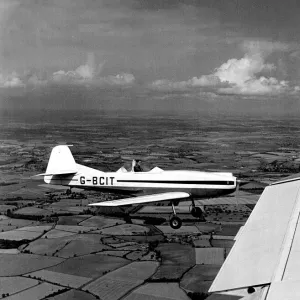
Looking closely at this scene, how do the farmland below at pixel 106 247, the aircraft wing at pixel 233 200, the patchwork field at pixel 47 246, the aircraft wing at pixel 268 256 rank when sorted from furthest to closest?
the aircraft wing at pixel 233 200 < the patchwork field at pixel 47 246 < the farmland below at pixel 106 247 < the aircraft wing at pixel 268 256

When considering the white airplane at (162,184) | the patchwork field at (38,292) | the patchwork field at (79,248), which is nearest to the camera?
the patchwork field at (38,292)

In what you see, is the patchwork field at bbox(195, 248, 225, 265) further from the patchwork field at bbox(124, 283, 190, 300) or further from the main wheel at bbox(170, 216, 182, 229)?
the main wheel at bbox(170, 216, 182, 229)

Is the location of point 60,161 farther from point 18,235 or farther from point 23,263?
point 23,263

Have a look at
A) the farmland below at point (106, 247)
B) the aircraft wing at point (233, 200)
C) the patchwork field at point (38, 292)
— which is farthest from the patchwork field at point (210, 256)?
the aircraft wing at point (233, 200)

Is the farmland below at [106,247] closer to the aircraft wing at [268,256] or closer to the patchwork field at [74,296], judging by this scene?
the patchwork field at [74,296]

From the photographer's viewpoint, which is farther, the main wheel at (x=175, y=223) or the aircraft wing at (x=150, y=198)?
the main wheel at (x=175, y=223)

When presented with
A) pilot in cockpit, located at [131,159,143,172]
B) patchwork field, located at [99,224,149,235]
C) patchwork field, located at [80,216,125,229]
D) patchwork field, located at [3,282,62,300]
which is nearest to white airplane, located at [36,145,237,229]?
pilot in cockpit, located at [131,159,143,172]

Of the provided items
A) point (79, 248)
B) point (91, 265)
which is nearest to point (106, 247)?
point (79, 248)

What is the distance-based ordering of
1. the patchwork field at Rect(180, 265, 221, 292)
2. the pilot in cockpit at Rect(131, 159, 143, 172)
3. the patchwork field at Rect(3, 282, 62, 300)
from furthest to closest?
the pilot in cockpit at Rect(131, 159, 143, 172)
the patchwork field at Rect(180, 265, 221, 292)
the patchwork field at Rect(3, 282, 62, 300)
